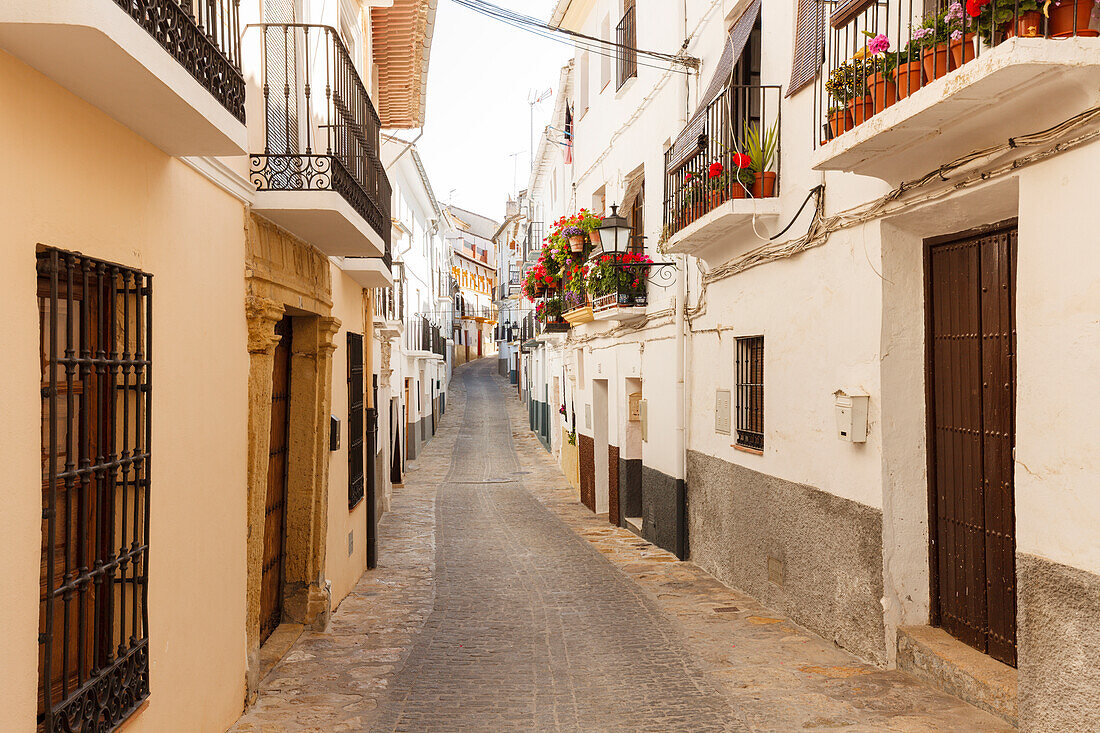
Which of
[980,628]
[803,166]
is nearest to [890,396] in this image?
[980,628]

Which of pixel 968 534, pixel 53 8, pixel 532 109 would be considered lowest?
pixel 968 534

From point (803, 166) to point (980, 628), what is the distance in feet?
12.4

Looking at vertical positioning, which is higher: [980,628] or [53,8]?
[53,8]

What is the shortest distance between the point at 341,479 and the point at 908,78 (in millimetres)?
6471

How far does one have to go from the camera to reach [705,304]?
1035 centimetres

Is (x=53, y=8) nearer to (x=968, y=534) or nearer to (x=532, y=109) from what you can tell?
(x=968, y=534)

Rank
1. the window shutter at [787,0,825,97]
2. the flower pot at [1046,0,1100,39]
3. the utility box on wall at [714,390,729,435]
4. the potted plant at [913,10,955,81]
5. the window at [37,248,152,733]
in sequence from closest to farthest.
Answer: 1. the window at [37,248,152,733]
2. the flower pot at [1046,0,1100,39]
3. the potted plant at [913,10,955,81]
4. the window shutter at [787,0,825,97]
5. the utility box on wall at [714,390,729,435]

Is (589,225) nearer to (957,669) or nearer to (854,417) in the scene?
(854,417)

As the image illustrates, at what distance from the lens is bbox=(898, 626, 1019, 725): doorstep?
4918 millimetres

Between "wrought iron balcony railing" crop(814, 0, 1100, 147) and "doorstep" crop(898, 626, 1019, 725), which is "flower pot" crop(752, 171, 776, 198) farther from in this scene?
"doorstep" crop(898, 626, 1019, 725)

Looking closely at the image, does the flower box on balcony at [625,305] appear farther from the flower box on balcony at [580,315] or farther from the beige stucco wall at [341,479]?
the beige stucco wall at [341,479]

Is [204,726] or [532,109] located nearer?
[204,726]

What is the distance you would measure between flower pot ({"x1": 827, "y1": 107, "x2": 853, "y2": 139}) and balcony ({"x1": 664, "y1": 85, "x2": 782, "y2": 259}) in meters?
2.07

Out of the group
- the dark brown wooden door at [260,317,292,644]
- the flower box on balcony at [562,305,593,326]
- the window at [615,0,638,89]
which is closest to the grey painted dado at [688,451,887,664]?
the dark brown wooden door at [260,317,292,644]
